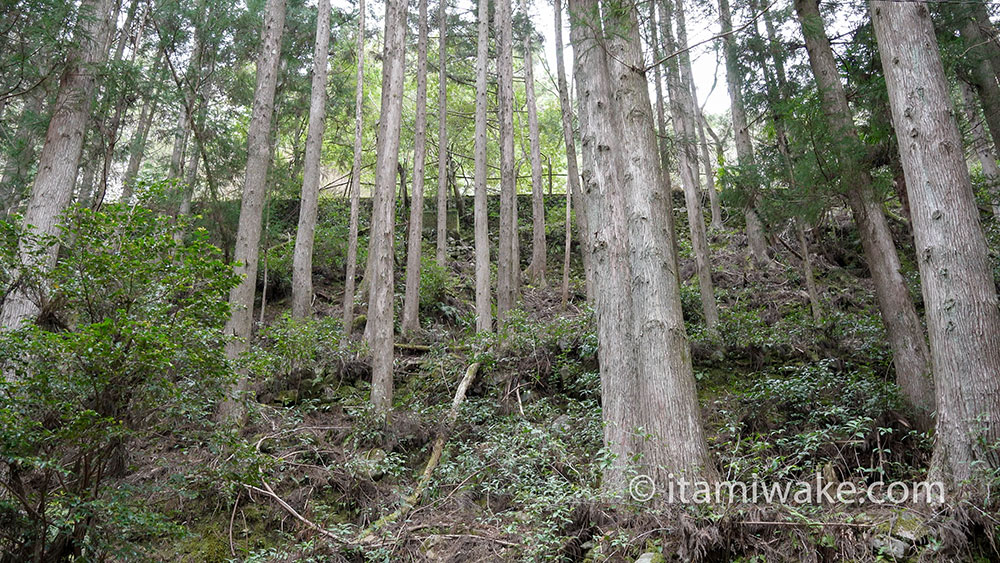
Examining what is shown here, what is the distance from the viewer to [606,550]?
400cm

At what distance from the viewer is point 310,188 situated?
12.0 m

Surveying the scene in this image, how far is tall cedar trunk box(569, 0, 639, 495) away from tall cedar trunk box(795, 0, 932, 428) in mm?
2367

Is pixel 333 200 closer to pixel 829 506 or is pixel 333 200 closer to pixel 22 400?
pixel 22 400

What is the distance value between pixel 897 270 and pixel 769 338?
2215 mm

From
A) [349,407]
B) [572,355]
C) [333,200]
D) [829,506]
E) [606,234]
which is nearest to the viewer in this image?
[829,506]

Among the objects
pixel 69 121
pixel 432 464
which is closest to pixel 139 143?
pixel 69 121

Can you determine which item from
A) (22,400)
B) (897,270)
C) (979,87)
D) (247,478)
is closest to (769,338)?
(897,270)

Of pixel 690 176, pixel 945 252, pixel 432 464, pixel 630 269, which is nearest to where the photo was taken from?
pixel 945 252

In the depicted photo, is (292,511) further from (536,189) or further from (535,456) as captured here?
(536,189)

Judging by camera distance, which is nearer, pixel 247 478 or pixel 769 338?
pixel 247 478

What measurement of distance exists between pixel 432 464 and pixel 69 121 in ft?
22.5

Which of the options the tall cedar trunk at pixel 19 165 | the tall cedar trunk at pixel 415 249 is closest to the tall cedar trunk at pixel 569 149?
the tall cedar trunk at pixel 415 249

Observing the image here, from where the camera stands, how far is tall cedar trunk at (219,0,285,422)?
23.8 feet

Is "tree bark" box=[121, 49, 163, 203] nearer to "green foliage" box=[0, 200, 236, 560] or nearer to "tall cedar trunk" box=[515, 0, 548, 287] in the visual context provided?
"green foliage" box=[0, 200, 236, 560]
